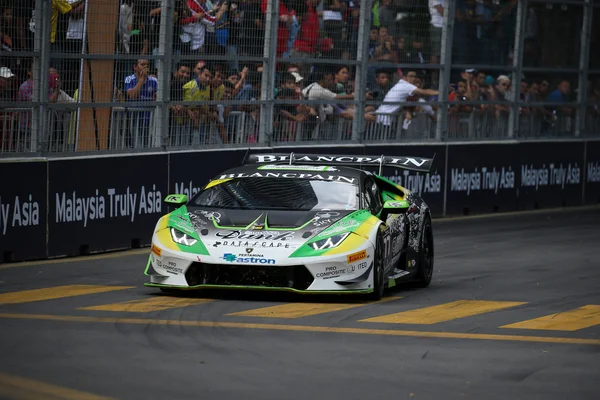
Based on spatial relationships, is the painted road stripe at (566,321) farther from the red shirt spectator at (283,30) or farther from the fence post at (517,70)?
the fence post at (517,70)

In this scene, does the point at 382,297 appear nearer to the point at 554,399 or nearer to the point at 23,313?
the point at 23,313

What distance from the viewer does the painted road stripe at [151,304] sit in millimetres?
11180

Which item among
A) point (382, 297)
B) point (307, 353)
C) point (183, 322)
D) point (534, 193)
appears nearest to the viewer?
point (307, 353)

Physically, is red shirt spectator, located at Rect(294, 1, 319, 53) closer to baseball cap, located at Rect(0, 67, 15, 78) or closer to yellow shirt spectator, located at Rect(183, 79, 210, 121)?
yellow shirt spectator, located at Rect(183, 79, 210, 121)

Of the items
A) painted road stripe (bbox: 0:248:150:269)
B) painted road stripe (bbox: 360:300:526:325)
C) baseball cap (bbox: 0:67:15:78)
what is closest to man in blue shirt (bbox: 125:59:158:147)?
painted road stripe (bbox: 0:248:150:269)

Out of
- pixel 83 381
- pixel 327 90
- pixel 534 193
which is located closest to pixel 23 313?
pixel 83 381

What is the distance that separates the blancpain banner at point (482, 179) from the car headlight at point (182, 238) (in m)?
12.1

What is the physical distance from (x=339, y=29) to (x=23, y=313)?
11322 millimetres

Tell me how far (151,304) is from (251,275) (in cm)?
86

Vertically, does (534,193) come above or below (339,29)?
below

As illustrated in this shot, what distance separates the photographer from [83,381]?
781 cm

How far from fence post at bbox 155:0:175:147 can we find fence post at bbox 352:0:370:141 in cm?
470

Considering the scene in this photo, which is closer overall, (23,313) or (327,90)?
(23,313)

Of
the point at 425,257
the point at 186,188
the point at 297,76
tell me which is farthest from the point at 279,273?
the point at 297,76
